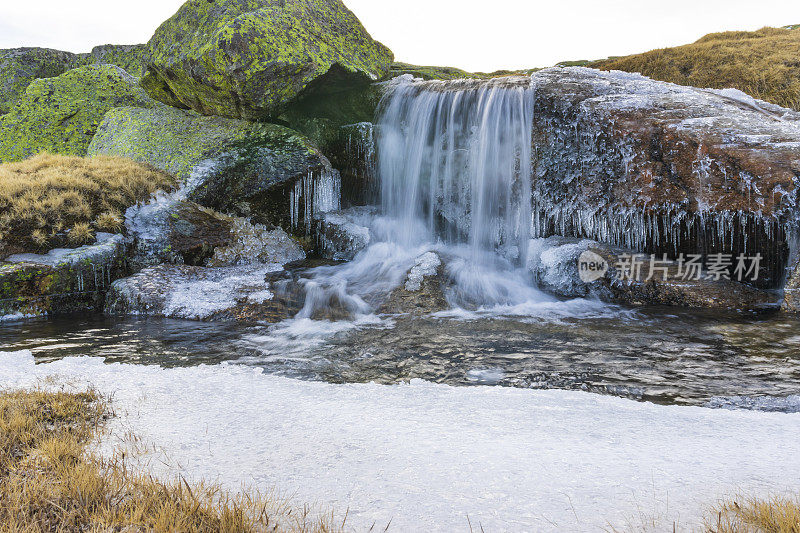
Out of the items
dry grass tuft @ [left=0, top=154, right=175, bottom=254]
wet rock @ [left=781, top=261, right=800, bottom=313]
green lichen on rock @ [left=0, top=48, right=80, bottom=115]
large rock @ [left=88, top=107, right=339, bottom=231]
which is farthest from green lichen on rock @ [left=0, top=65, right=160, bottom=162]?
wet rock @ [left=781, top=261, right=800, bottom=313]

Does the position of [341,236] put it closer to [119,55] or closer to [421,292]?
[421,292]

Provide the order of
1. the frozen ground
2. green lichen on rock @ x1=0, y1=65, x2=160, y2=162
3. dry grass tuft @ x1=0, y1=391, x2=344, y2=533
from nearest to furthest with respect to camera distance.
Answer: dry grass tuft @ x1=0, y1=391, x2=344, y2=533 → the frozen ground → green lichen on rock @ x1=0, y1=65, x2=160, y2=162

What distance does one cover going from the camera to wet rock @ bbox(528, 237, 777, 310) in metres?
8.47

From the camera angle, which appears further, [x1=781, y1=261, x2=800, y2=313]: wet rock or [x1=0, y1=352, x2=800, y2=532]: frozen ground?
[x1=781, y1=261, x2=800, y2=313]: wet rock

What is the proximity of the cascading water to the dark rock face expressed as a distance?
705mm

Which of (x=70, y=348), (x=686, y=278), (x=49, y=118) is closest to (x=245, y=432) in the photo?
(x=70, y=348)

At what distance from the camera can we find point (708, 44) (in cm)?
2305

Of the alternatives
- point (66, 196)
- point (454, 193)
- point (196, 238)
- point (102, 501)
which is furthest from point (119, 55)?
point (102, 501)

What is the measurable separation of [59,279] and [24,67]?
2227 cm

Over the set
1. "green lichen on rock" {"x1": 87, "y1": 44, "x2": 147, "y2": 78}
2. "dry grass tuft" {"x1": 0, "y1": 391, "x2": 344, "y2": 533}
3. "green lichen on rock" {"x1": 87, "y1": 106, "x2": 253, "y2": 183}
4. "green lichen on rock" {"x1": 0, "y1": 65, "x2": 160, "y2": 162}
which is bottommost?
"dry grass tuft" {"x1": 0, "y1": 391, "x2": 344, "y2": 533}

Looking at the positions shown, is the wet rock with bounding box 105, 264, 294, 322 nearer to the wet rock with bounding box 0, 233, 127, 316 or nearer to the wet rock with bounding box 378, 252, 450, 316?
the wet rock with bounding box 0, 233, 127, 316

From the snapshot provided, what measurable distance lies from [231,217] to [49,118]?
1132cm

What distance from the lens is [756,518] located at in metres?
2.17

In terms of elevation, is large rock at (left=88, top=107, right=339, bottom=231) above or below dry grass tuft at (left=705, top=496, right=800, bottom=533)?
above
